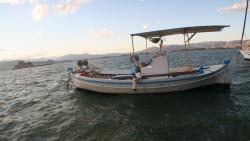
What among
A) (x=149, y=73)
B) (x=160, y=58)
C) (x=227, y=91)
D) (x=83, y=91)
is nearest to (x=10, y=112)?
(x=83, y=91)

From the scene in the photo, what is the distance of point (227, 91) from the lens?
15.4 m

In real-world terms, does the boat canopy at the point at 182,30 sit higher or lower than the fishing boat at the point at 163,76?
higher

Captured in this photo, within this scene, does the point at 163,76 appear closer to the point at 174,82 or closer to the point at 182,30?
the point at 174,82

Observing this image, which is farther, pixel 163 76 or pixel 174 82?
pixel 163 76

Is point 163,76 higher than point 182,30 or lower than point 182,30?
lower

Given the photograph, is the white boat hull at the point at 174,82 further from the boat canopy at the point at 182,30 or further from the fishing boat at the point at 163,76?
the boat canopy at the point at 182,30

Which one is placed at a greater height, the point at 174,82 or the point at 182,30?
the point at 182,30

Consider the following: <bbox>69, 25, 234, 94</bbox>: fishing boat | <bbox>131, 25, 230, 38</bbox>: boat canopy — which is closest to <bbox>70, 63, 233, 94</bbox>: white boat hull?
<bbox>69, 25, 234, 94</bbox>: fishing boat

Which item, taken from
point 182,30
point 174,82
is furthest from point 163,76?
point 182,30

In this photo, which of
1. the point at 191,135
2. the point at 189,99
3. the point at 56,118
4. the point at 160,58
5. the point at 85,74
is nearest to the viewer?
the point at 191,135

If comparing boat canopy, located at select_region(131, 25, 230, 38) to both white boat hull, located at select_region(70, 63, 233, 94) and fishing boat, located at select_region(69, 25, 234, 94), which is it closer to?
fishing boat, located at select_region(69, 25, 234, 94)

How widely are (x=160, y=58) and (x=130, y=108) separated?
4.55m

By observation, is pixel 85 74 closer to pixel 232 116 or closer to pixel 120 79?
pixel 120 79

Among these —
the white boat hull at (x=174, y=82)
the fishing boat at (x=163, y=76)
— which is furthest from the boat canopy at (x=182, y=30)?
the white boat hull at (x=174, y=82)
